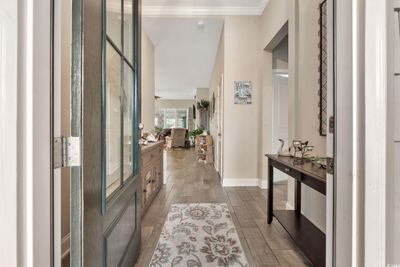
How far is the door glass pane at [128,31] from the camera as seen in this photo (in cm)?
145

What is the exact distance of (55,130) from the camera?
687 millimetres

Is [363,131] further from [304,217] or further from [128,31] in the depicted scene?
[304,217]

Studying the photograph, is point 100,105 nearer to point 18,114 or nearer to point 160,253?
point 18,114

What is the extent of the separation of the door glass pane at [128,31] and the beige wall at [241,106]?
2.40 metres

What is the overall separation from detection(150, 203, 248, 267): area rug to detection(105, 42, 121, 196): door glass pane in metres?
0.86

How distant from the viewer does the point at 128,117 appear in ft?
5.03

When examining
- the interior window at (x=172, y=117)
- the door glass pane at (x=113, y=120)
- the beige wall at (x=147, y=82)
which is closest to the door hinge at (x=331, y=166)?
the door glass pane at (x=113, y=120)

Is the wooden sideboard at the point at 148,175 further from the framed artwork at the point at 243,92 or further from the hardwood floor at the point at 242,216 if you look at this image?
the framed artwork at the point at 243,92

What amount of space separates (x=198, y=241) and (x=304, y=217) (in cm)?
107

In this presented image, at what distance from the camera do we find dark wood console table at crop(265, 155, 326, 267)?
4.54 feet

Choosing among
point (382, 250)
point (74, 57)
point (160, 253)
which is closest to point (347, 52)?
point (382, 250)

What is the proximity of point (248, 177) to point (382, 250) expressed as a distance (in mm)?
3192

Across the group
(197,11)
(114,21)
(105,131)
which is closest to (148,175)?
(105,131)

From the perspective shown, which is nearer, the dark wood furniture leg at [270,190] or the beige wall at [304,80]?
the beige wall at [304,80]
